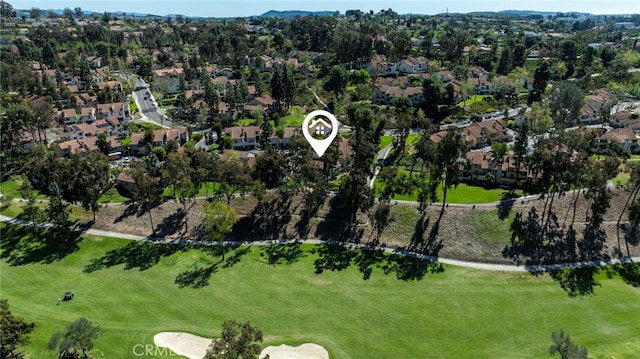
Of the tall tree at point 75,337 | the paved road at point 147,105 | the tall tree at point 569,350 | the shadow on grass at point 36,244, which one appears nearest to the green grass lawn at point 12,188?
the shadow on grass at point 36,244

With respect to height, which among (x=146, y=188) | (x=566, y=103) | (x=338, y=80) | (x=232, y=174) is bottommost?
(x=146, y=188)

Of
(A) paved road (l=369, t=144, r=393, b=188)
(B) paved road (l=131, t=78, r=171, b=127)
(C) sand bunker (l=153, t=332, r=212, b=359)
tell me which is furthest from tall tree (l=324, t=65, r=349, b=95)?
(C) sand bunker (l=153, t=332, r=212, b=359)

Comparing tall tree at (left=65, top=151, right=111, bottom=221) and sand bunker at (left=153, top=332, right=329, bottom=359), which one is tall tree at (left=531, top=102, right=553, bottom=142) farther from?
tall tree at (left=65, top=151, right=111, bottom=221)

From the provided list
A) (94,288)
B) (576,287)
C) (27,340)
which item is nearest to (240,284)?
(94,288)

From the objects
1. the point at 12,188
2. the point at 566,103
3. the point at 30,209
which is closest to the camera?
the point at 30,209

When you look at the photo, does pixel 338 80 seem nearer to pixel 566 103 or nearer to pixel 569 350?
pixel 566 103

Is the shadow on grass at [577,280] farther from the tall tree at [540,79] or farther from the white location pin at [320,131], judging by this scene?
the tall tree at [540,79]

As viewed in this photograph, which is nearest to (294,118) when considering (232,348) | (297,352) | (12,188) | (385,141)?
(385,141)
